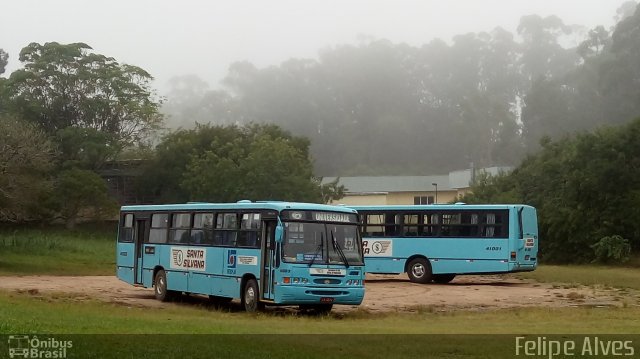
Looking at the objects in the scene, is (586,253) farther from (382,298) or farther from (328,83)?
(328,83)

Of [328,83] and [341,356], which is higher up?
[328,83]

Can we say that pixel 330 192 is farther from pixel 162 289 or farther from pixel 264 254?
pixel 264 254

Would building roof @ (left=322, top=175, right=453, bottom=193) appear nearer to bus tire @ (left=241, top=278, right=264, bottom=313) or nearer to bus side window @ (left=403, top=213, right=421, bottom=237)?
bus side window @ (left=403, top=213, right=421, bottom=237)

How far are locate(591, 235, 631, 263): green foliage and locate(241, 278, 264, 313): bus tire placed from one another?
28.7 m

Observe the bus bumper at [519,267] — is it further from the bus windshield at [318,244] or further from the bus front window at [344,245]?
the bus windshield at [318,244]

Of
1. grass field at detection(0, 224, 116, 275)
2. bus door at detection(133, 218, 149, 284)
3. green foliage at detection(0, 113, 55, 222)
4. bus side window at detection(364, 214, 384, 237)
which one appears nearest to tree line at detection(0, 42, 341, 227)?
grass field at detection(0, 224, 116, 275)

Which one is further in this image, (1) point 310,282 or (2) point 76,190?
(2) point 76,190

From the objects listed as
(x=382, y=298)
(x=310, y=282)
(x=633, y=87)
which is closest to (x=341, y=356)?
(x=310, y=282)

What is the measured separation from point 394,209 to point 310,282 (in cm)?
1337

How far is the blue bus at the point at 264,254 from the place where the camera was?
19.0 metres

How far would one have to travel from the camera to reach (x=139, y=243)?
25078mm

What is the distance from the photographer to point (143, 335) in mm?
12422

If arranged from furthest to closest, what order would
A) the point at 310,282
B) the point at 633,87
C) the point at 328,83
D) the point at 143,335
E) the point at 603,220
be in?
the point at 328,83
the point at 633,87
the point at 603,220
the point at 310,282
the point at 143,335

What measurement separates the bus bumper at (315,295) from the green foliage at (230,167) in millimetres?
37800
